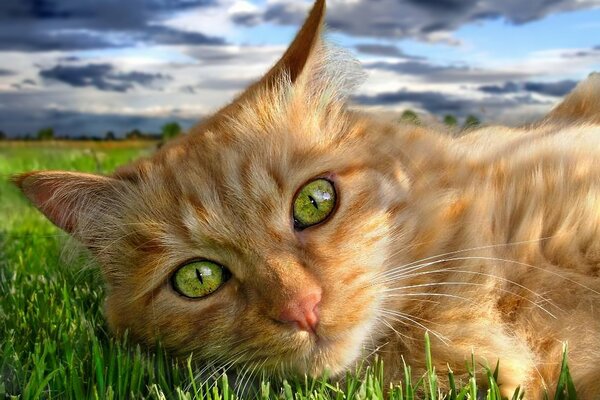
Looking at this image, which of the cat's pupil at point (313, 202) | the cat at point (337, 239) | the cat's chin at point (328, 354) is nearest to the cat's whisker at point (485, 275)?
the cat at point (337, 239)

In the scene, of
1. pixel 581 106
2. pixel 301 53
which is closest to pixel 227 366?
pixel 301 53

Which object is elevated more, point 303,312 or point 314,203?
point 314,203

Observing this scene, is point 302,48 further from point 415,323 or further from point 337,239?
point 415,323

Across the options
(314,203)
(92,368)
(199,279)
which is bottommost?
(92,368)

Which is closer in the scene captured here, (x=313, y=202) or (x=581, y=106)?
(x=313, y=202)

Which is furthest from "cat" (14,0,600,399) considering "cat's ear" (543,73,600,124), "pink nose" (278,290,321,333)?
"cat's ear" (543,73,600,124)

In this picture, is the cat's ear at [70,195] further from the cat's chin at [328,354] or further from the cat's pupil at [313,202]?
the cat's chin at [328,354]

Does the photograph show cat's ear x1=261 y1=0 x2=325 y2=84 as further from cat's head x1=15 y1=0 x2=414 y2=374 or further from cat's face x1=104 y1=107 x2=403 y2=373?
cat's face x1=104 y1=107 x2=403 y2=373
